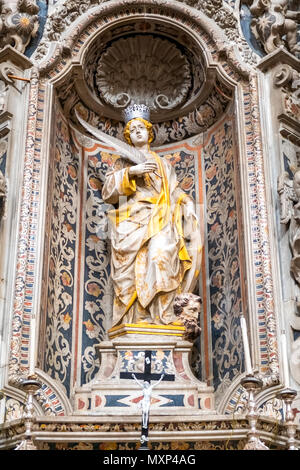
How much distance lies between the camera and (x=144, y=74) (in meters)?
9.27

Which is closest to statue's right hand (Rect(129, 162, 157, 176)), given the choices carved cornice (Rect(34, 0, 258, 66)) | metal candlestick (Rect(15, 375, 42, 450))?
carved cornice (Rect(34, 0, 258, 66))

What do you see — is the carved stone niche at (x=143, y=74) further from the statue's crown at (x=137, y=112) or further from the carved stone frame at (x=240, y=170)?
the statue's crown at (x=137, y=112)

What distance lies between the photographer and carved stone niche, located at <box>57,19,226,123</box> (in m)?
8.85

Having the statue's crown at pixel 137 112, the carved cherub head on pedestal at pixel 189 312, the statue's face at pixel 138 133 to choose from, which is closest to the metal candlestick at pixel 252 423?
the carved cherub head on pedestal at pixel 189 312

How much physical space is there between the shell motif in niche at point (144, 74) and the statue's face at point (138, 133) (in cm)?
73

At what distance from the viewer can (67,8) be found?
8.70m

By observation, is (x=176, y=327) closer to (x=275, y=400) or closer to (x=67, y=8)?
(x=275, y=400)

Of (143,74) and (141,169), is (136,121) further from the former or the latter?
(143,74)

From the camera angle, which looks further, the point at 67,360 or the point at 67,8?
the point at 67,8

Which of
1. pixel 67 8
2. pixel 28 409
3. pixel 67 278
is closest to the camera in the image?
pixel 28 409

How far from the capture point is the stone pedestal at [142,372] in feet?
22.5

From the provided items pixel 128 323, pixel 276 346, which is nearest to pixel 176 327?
pixel 128 323

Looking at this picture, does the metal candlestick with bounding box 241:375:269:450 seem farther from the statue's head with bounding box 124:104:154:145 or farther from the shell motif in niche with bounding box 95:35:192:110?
the shell motif in niche with bounding box 95:35:192:110

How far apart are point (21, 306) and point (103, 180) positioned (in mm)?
2352
